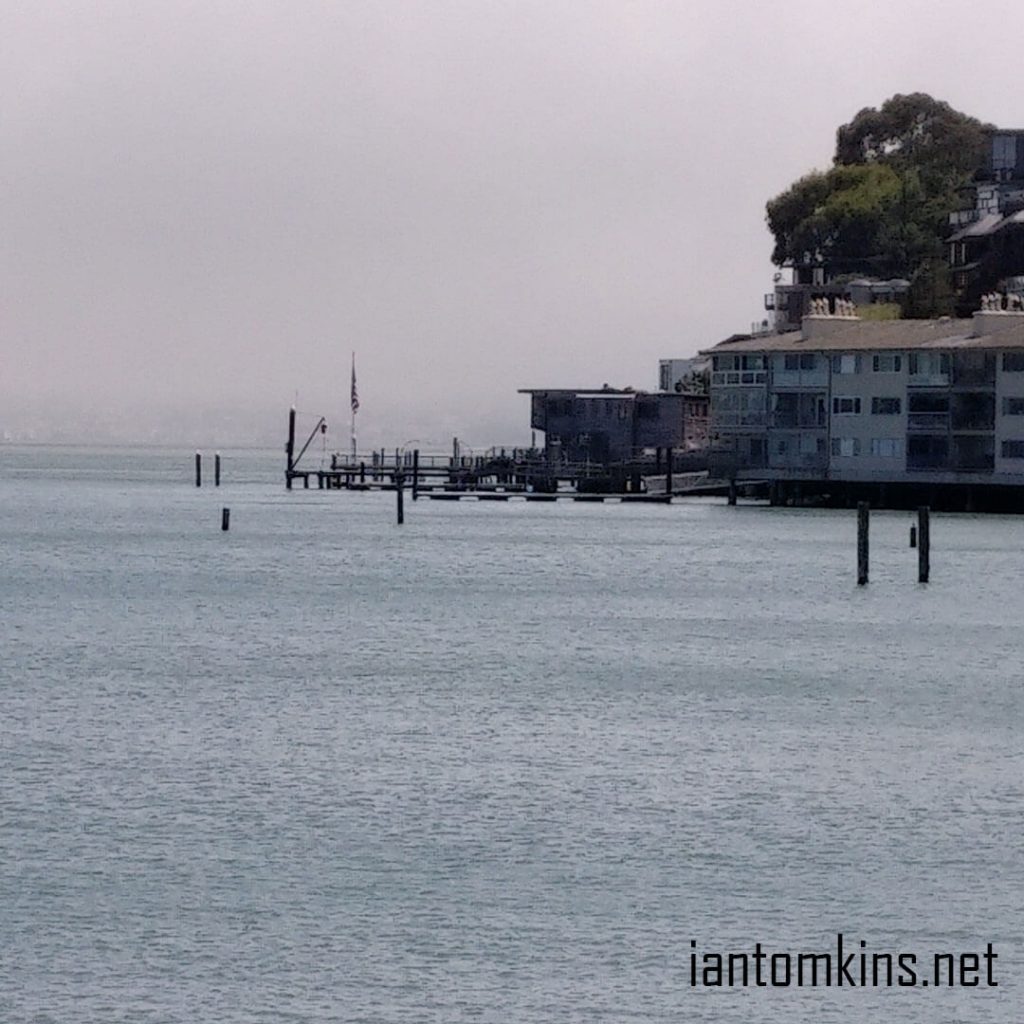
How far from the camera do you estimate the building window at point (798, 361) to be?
156m

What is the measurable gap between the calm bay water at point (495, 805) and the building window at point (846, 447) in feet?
209

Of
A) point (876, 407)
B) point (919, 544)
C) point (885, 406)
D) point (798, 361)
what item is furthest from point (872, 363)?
point (919, 544)

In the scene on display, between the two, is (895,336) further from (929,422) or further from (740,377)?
(740,377)

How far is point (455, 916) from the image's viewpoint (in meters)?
33.6

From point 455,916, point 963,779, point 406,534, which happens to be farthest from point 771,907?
point 406,534

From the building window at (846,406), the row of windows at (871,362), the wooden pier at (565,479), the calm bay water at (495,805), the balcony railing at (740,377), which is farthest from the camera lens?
the wooden pier at (565,479)

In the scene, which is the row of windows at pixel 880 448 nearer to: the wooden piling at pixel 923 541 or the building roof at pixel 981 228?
the building roof at pixel 981 228

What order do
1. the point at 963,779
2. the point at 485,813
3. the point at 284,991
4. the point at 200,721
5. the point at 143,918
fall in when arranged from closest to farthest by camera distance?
the point at 284,991 → the point at 143,918 → the point at 485,813 → the point at 963,779 → the point at 200,721

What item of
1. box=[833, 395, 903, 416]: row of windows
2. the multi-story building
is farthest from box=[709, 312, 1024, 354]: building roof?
the multi-story building

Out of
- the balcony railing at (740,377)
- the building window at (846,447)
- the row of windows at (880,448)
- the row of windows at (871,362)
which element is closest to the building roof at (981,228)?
the row of windows at (871,362)

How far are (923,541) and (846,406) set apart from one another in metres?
64.2

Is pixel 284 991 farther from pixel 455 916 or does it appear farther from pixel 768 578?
pixel 768 578

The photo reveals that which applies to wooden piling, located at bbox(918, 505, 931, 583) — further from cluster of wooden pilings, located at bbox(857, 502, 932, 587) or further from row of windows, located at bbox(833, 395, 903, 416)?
row of windows, located at bbox(833, 395, 903, 416)

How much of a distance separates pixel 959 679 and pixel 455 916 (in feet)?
102
